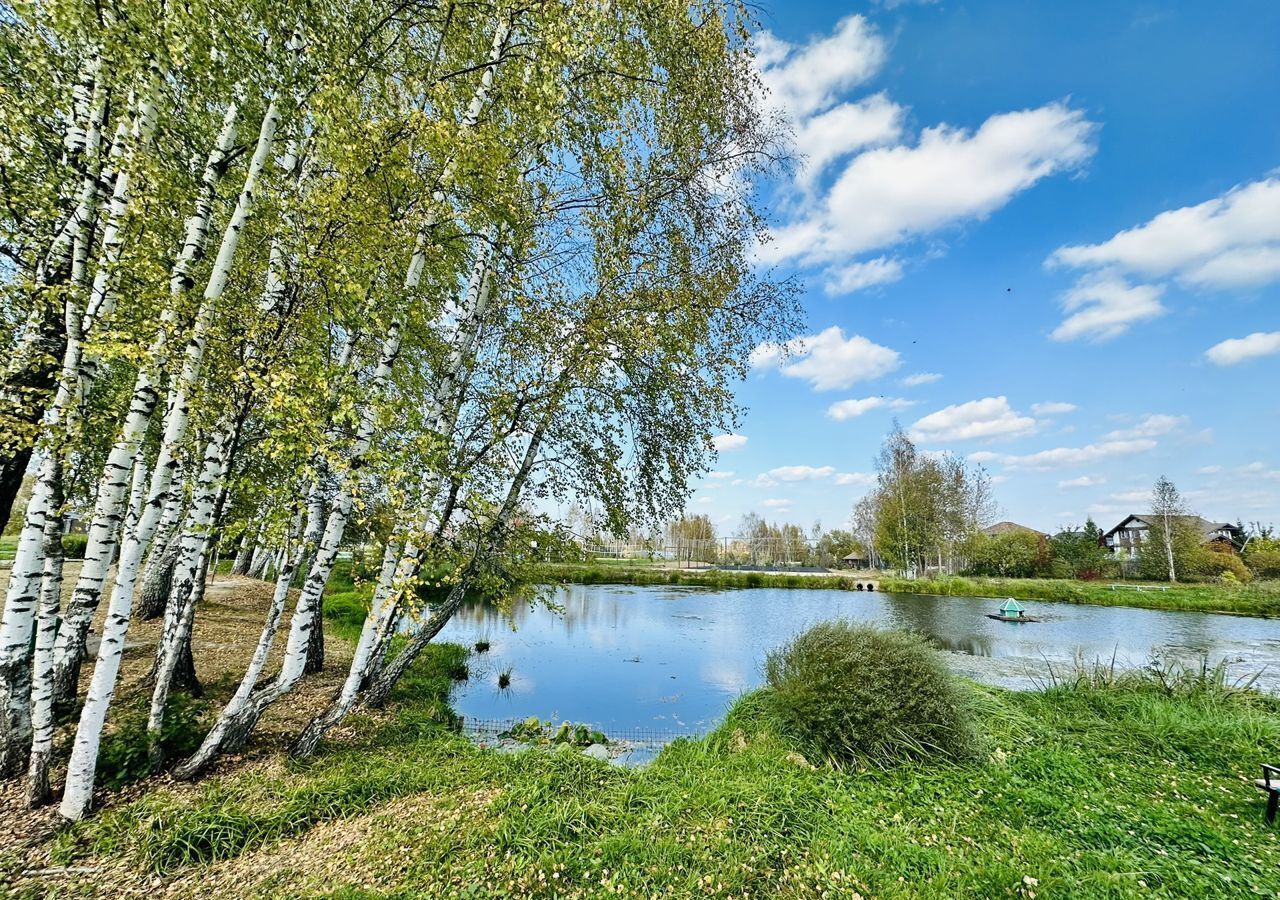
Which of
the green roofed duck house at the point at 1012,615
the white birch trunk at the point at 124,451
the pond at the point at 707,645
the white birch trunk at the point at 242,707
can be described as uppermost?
the white birch trunk at the point at 124,451

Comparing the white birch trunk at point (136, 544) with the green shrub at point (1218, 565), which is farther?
the green shrub at point (1218, 565)

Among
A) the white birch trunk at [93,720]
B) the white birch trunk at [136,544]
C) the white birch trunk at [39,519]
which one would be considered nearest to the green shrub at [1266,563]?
the white birch trunk at [136,544]

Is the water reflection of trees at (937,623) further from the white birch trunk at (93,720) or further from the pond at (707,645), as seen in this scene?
the white birch trunk at (93,720)

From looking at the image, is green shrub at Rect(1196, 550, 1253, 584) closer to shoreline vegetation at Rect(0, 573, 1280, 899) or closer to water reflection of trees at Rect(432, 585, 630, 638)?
water reflection of trees at Rect(432, 585, 630, 638)

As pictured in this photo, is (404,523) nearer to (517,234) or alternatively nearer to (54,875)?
(54,875)

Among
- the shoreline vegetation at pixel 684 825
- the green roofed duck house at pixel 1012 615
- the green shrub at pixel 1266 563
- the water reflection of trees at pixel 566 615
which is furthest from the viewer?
the green shrub at pixel 1266 563

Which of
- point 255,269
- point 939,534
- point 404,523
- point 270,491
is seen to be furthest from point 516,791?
point 939,534

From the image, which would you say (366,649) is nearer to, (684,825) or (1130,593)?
(684,825)

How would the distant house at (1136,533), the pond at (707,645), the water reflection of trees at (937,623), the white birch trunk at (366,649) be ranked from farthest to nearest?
the distant house at (1136,533) < the water reflection of trees at (937,623) < the pond at (707,645) < the white birch trunk at (366,649)

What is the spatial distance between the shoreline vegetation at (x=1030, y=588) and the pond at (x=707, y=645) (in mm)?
2235

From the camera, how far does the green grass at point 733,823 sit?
3738 mm

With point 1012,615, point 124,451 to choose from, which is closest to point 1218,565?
point 1012,615

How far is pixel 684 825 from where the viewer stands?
448 cm

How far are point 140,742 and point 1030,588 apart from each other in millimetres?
40359
